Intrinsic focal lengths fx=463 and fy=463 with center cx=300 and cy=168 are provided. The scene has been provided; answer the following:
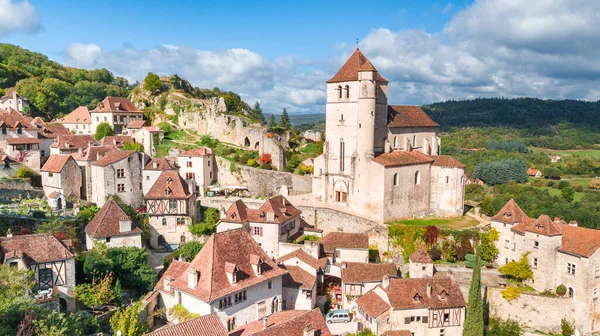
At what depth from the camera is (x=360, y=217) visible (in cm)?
4419

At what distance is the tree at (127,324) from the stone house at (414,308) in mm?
15337

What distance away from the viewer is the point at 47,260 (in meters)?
30.4

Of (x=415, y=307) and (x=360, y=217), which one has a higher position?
(x=360, y=217)

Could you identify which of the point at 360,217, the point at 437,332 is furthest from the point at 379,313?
the point at 360,217

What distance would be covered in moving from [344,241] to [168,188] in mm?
17640

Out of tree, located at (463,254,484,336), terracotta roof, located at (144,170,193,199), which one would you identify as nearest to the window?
tree, located at (463,254,484,336)

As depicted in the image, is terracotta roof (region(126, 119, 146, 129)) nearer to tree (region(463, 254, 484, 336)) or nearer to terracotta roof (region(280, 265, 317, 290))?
terracotta roof (region(280, 265, 317, 290))

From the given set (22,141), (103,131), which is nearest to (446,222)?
(103,131)

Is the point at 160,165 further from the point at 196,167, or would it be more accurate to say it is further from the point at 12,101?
the point at 12,101

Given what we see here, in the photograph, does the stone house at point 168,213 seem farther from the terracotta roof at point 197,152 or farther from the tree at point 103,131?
the tree at point 103,131

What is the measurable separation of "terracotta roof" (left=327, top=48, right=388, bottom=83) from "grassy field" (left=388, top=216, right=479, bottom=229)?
14.9 metres

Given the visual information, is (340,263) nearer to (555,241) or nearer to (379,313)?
(379,313)

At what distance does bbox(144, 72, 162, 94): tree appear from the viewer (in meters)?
75.1

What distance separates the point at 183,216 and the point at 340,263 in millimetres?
16226
